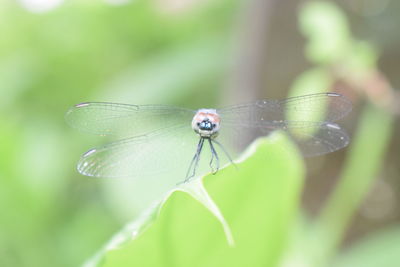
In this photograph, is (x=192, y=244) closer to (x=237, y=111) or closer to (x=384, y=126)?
(x=237, y=111)

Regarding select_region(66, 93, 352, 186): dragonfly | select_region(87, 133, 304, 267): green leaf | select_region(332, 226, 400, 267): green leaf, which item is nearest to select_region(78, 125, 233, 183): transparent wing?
select_region(66, 93, 352, 186): dragonfly

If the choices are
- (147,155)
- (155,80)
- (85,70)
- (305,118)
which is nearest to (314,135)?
(305,118)

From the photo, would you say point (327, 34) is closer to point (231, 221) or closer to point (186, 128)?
point (186, 128)

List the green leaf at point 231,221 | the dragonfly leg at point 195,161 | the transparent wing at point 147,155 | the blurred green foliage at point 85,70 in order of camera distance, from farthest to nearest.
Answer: the blurred green foliage at point 85,70, the dragonfly leg at point 195,161, the transparent wing at point 147,155, the green leaf at point 231,221

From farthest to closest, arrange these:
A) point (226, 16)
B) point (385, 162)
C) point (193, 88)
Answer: point (226, 16) < point (193, 88) < point (385, 162)

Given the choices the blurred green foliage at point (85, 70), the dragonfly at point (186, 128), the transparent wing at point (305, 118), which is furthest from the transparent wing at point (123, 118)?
the blurred green foliage at point (85, 70)

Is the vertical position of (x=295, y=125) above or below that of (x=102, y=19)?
below

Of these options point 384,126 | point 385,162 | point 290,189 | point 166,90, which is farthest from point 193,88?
point 290,189

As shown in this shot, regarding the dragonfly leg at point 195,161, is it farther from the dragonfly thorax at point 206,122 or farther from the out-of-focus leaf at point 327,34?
the out-of-focus leaf at point 327,34
